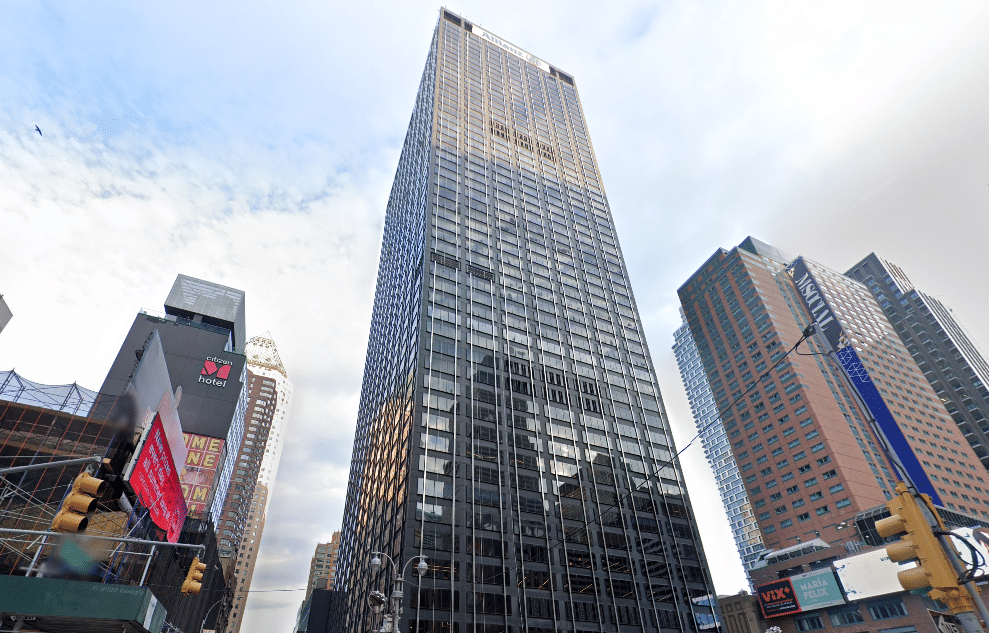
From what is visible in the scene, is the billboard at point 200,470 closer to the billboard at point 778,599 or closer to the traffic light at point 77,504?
the traffic light at point 77,504

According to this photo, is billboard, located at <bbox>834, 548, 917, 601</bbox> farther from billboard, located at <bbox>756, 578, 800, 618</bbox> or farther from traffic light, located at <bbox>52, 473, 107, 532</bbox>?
traffic light, located at <bbox>52, 473, 107, 532</bbox>

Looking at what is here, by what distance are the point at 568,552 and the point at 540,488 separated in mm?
7636

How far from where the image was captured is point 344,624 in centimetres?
7738

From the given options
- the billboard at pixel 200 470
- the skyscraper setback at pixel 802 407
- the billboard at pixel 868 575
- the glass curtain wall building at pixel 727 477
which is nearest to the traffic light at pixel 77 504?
the billboard at pixel 200 470

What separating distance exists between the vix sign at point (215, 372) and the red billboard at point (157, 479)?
46.9 meters

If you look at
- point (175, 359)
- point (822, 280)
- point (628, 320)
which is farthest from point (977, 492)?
point (175, 359)

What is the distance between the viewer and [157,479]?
1121 inches

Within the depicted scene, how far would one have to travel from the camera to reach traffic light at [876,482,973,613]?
7.86 metres

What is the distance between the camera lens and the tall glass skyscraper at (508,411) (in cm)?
5366

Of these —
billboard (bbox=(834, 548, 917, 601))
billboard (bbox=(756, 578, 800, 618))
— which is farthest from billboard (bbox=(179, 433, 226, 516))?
billboard (bbox=(834, 548, 917, 601))

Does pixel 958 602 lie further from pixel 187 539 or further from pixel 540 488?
pixel 187 539

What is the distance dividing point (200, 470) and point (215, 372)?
A: 16871 millimetres

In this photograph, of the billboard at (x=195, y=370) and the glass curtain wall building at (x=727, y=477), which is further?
the glass curtain wall building at (x=727, y=477)

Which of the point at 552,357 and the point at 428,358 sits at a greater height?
the point at 552,357
